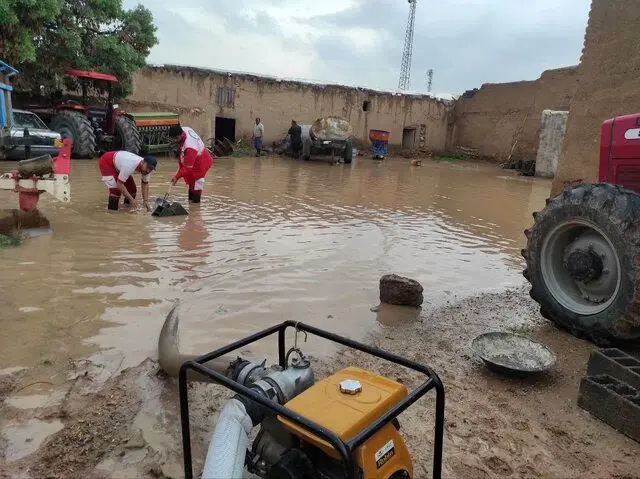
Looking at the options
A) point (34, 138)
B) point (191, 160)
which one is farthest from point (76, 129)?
point (191, 160)

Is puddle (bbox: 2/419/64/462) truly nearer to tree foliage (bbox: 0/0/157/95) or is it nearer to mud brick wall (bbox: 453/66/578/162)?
tree foliage (bbox: 0/0/157/95)

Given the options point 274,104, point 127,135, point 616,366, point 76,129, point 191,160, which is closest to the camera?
point 616,366

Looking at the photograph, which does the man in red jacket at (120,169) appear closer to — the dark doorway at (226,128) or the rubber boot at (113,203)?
the rubber boot at (113,203)

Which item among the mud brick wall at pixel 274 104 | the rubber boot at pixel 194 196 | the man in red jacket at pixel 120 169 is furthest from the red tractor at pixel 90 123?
the man in red jacket at pixel 120 169

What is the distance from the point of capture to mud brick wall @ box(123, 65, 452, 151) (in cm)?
2047

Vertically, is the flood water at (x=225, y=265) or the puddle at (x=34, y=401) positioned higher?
the flood water at (x=225, y=265)

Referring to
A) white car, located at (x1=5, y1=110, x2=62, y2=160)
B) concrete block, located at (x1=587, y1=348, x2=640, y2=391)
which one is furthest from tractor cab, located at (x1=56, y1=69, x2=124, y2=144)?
concrete block, located at (x1=587, y1=348, x2=640, y2=391)

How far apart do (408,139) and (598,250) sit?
2411 cm

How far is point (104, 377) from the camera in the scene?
2.94 metres

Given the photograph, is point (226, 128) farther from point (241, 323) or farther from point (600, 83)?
point (241, 323)

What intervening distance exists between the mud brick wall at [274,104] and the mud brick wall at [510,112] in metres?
1.63

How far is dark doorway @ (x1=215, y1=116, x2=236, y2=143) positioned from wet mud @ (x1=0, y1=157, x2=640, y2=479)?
14.6 metres

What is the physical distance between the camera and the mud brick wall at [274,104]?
20469 millimetres

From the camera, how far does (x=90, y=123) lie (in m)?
14.0
